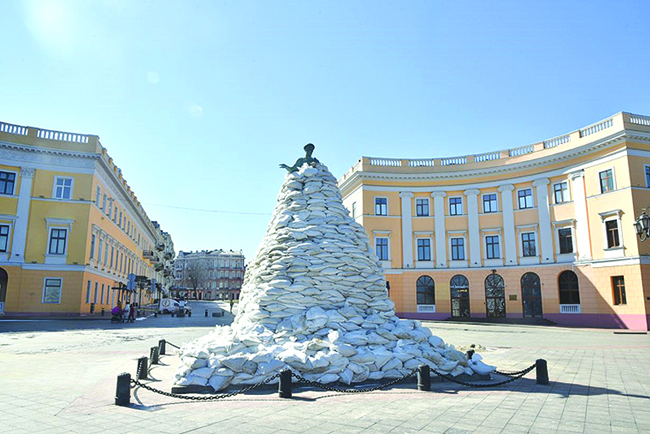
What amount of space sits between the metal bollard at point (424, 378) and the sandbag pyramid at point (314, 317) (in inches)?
24.6

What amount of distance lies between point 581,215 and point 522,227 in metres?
4.12

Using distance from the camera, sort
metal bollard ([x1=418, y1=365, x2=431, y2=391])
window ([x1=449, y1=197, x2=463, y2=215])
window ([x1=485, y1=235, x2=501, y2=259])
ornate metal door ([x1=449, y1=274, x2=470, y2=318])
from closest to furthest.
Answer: metal bollard ([x1=418, y1=365, x2=431, y2=391]), window ([x1=485, y1=235, x2=501, y2=259]), ornate metal door ([x1=449, y1=274, x2=470, y2=318]), window ([x1=449, y1=197, x2=463, y2=215])

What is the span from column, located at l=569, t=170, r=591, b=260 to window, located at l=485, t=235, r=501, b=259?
18.2 ft

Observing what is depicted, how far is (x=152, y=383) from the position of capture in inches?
349

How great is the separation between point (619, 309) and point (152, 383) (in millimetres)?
27898

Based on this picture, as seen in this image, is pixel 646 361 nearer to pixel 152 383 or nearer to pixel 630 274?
pixel 152 383

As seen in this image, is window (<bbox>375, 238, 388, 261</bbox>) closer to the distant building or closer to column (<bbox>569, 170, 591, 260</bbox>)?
column (<bbox>569, 170, 591, 260</bbox>)

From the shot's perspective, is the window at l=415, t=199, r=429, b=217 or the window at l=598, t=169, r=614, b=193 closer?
the window at l=598, t=169, r=614, b=193

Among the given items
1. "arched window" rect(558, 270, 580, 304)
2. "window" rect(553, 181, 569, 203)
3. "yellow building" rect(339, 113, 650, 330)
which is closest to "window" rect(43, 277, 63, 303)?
"yellow building" rect(339, 113, 650, 330)

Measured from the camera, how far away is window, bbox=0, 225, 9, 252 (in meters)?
28.8

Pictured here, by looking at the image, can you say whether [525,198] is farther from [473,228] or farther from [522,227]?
[473,228]

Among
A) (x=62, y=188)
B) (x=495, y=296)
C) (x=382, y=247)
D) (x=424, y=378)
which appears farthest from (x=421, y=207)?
(x=424, y=378)

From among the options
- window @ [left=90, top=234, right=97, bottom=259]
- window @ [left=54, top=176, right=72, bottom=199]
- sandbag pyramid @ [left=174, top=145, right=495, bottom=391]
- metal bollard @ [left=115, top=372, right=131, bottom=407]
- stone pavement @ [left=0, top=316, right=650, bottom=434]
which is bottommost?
stone pavement @ [left=0, top=316, right=650, bottom=434]

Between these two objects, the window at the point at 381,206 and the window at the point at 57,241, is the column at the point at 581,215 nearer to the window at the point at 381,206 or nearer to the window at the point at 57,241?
the window at the point at 381,206
